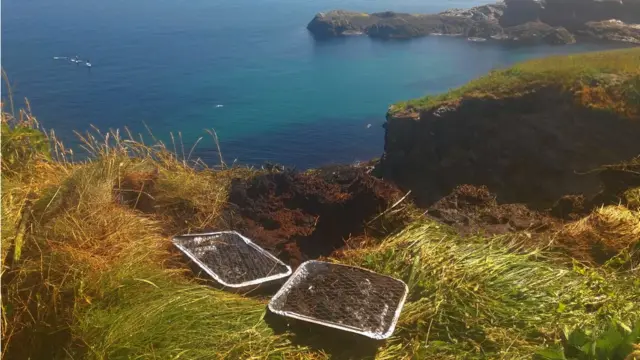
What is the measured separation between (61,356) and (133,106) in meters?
47.3

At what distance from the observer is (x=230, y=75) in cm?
6056

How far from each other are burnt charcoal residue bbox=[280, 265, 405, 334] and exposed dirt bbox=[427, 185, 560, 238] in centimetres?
123

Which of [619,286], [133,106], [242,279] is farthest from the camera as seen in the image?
[133,106]

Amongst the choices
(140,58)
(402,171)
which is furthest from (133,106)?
(402,171)

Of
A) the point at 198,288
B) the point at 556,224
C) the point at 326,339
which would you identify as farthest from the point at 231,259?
the point at 556,224

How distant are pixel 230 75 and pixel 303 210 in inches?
2247

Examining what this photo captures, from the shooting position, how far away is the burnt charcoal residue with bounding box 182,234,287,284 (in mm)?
4227

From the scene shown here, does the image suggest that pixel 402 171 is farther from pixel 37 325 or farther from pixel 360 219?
pixel 37 325

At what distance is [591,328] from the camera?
3.29 meters

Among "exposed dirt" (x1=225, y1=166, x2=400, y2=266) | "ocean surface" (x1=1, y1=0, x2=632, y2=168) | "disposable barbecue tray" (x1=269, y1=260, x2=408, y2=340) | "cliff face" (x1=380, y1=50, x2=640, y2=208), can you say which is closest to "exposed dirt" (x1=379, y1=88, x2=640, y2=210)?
"cliff face" (x1=380, y1=50, x2=640, y2=208)

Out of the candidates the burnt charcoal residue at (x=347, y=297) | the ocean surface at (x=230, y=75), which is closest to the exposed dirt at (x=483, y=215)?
the burnt charcoal residue at (x=347, y=297)

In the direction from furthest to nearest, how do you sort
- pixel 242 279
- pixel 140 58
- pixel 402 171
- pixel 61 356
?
pixel 140 58
pixel 402 171
pixel 242 279
pixel 61 356

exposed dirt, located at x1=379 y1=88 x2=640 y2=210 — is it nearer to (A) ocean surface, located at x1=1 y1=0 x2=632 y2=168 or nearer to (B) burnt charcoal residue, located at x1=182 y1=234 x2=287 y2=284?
(B) burnt charcoal residue, located at x1=182 y1=234 x2=287 y2=284

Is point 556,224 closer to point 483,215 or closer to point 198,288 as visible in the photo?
point 483,215
